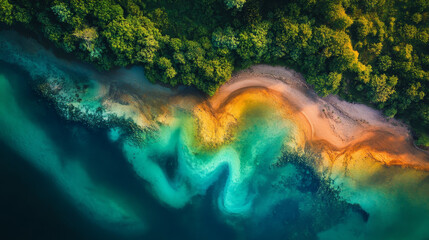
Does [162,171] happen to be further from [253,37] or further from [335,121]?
[335,121]

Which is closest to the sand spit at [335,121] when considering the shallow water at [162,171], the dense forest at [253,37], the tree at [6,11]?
the shallow water at [162,171]

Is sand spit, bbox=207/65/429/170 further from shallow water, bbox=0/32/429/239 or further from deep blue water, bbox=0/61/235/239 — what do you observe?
deep blue water, bbox=0/61/235/239

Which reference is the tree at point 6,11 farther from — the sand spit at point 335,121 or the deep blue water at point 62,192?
the sand spit at point 335,121

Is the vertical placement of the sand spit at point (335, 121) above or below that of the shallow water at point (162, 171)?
above

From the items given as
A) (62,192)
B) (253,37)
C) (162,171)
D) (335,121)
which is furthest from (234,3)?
(62,192)

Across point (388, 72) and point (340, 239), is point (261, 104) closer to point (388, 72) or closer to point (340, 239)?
point (388, 72)
